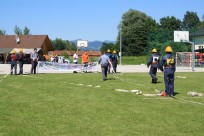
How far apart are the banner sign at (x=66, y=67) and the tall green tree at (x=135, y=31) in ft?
183

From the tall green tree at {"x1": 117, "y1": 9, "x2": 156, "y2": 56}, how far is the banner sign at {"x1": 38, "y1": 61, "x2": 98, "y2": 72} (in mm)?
55819

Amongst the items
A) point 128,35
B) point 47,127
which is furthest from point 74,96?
point 128,35

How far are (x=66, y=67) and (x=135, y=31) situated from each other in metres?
63.2

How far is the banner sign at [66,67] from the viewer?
33.6 metres

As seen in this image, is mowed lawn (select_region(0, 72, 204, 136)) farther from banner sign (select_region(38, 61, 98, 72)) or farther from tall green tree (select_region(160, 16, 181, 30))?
tall green tree (select_region(160, 16, 181, 30))

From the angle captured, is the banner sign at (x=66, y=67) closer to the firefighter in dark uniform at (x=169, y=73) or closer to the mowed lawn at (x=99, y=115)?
the firefighter in dark uniform at (x=169, y=73)

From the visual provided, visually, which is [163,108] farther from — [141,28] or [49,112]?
[141,28]

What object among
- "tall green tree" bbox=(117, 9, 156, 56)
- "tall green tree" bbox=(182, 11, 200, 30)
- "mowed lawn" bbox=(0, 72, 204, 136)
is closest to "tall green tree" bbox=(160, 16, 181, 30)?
"tall green tree" bbox=(117, 9, 156, 56)

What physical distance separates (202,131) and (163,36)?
170 feet

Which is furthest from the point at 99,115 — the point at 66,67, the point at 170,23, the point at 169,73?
the point at 170,23

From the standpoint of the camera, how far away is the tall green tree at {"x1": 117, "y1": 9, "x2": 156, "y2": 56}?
92562 millimetres

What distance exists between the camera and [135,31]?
96.2 m

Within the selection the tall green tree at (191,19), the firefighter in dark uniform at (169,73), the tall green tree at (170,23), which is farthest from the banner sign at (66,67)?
the tall green tree at (191,19)

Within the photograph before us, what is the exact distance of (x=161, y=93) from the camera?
50.1 feet
